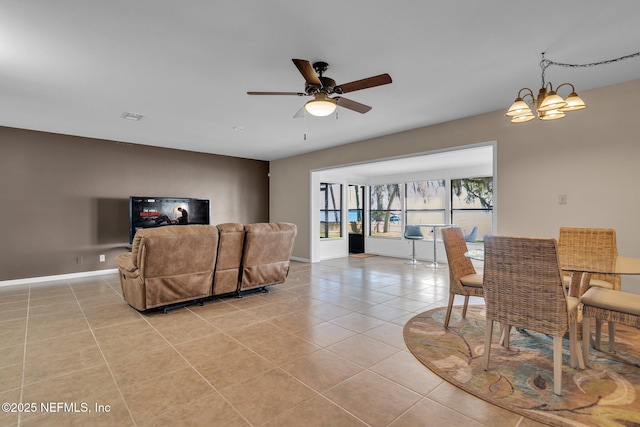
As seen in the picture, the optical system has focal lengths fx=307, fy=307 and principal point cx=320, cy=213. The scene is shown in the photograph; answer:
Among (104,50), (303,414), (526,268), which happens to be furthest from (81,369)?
(526,268)

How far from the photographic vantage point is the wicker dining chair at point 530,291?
79.7 inches

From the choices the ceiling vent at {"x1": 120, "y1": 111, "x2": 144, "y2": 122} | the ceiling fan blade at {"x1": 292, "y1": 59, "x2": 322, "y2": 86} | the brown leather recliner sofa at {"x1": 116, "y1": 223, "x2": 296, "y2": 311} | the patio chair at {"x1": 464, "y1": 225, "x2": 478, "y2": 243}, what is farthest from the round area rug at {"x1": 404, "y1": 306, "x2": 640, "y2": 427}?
the ceiling vent at {"x1": 120, "y1": 111, "x2": 144, "y2": 122}

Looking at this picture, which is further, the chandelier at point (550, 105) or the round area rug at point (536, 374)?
the chandelier at point (550, 105)

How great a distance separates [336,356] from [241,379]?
786mm

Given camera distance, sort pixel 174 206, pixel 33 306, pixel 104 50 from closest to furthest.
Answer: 1. pixel 104 50
2. pixel 33 306
3. pixel 174 206

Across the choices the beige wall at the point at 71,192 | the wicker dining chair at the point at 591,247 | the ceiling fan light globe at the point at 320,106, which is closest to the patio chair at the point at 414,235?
the wicker dining chair at the point at 591,247

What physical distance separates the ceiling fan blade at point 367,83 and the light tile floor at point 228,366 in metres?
2.32

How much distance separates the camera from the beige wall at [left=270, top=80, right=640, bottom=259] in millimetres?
3449

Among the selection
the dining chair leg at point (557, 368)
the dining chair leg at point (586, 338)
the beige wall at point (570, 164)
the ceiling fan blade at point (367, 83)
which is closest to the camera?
the dining chair leg at point (557, 368)

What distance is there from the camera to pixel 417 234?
7250 millimetres

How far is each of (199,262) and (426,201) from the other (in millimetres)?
6122

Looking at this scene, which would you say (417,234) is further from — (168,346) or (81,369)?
(81,369)

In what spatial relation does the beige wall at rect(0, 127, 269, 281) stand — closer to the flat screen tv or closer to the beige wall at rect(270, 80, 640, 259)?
the flat screen tv

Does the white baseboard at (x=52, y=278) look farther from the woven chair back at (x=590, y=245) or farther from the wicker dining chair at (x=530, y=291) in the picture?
the woven chair back at (x=590, y=245)
